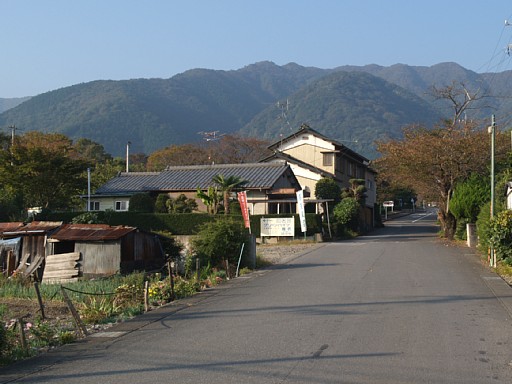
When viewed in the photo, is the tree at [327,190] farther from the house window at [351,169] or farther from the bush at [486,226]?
the bush at [486,226]

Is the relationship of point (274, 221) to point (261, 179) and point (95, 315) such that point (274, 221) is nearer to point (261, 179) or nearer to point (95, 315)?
point (261, 179)

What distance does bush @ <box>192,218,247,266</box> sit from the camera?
22.4 metres

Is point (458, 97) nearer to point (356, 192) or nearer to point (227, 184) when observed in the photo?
point (356, 192)

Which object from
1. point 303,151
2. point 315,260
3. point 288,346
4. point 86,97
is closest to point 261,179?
point 303,151

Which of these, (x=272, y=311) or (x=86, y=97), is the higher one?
(x=86, y=97)

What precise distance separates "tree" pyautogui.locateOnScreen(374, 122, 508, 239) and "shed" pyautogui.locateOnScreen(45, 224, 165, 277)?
21.6 meters

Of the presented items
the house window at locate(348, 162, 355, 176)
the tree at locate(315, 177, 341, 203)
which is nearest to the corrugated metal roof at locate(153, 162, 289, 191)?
the tree at locate(315, 177, 341, 203)

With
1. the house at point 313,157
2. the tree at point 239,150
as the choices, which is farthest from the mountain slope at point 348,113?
the house at point 313,157

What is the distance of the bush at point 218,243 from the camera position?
22.4m

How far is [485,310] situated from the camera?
519 inches

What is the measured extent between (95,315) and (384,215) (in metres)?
77.6

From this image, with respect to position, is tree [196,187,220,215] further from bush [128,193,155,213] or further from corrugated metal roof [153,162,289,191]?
bush [128,193,155,213]

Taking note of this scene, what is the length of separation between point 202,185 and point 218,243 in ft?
82.8

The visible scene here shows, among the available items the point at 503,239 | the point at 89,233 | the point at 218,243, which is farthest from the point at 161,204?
the point at 503,239
